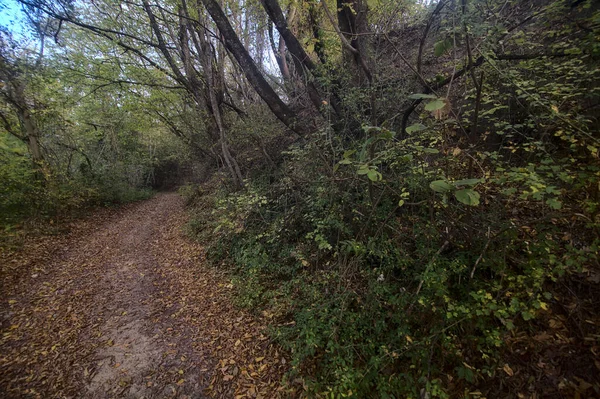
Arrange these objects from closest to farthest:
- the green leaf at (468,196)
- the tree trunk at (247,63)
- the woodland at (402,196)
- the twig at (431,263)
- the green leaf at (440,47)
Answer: the green leaf at (468,196) < the green leaf at (440,47) < the woodland at (402,196) < the twig at (431,263) < the tree trunk at (247,63)

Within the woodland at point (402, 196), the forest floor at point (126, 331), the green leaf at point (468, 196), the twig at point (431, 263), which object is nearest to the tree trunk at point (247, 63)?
the woodland at point (402, 196)

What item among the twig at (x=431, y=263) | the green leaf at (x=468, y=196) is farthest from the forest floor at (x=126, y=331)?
the green leaf at (x=468, y=196)

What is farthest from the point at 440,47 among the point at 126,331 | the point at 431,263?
the point at 126,331

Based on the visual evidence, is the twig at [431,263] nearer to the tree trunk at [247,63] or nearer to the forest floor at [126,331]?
the forest floor at [126,331]

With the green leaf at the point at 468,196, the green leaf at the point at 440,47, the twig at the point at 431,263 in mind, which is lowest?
the twig at the point at 431,263

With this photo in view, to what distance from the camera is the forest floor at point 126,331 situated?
10.4ft

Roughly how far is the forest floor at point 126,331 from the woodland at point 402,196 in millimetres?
122

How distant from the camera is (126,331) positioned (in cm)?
402

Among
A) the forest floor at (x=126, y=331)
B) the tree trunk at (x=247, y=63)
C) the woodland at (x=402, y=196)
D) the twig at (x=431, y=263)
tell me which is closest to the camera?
the woodland at (x=402, y=196)

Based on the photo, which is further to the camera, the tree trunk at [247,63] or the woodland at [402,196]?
the tree trunk at [247,63]

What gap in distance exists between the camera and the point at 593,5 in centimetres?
292

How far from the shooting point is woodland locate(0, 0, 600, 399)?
2.25 meters

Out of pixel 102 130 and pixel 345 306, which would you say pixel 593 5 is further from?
pixel 102 130

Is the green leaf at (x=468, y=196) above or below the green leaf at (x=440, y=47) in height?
below
